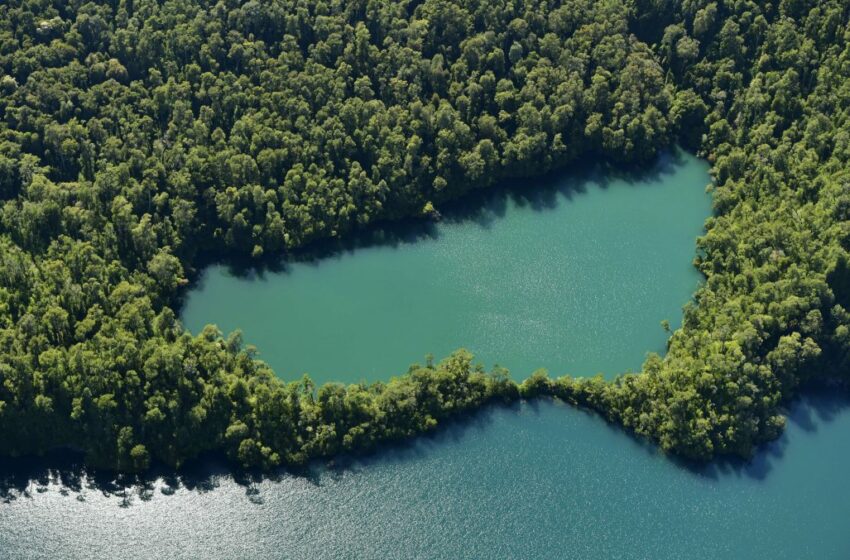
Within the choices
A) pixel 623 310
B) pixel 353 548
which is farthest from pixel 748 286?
pixel 353 548

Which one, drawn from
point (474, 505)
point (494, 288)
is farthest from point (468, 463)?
point (494, 288)

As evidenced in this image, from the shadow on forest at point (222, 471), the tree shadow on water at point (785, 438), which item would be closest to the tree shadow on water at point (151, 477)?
the shadow on forest at point (222, 471)

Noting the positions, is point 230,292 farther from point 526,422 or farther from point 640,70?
point 640,70

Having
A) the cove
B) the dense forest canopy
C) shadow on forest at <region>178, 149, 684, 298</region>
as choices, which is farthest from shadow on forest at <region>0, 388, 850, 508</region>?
shadow on forest at <region>178, 149, 684, 298</region>

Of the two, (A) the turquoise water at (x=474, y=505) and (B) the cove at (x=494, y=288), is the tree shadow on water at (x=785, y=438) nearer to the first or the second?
(A) the turquoise water at (x=474, y=505)

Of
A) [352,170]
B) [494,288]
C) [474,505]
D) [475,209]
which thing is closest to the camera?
[474,505]

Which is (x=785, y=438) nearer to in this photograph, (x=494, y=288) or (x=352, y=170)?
(x=494, y=288)
